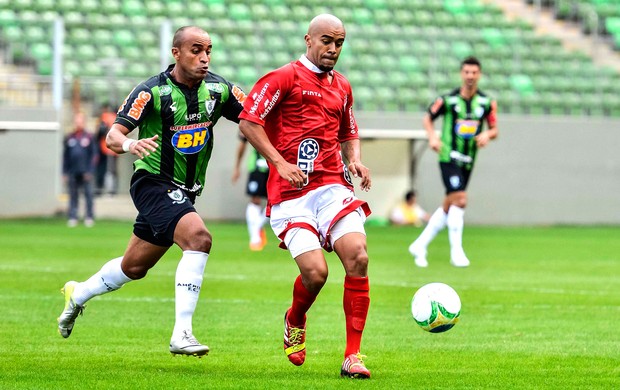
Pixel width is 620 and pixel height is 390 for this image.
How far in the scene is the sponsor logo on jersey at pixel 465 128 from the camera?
47.9 feet

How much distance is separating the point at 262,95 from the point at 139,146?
81 centimetres

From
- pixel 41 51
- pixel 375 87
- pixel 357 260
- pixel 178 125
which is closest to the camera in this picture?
pixel 357 260

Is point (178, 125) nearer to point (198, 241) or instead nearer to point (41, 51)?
point (198, 241)

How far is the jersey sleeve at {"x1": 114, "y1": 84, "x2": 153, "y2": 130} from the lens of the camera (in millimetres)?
7105

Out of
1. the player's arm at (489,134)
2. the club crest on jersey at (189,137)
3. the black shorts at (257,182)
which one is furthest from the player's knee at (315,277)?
the black shorts at (257,182)

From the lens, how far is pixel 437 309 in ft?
23.6

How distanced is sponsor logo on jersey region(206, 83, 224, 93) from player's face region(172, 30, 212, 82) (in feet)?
0.59

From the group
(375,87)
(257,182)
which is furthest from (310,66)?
(375,87)

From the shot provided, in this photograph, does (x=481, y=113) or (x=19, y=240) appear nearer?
(x=481, y=113)

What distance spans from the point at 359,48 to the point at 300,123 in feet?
68.7

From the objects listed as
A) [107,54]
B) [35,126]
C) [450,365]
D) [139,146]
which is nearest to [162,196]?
[139,146]

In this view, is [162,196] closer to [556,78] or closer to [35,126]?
[35,126]

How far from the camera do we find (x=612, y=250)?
1889cm

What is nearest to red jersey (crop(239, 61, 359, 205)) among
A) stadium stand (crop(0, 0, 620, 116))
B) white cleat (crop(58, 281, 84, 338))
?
white cleat (crop(58, 281, 84, 338))
